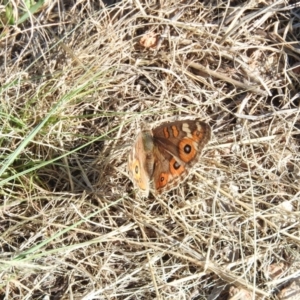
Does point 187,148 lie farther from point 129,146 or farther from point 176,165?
point 129,146

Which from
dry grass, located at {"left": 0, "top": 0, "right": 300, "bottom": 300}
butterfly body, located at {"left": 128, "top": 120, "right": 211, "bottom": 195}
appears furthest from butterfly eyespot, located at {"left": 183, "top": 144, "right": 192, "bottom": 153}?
dry grass, located at {"left": 0, "top": 0, "right": 300, "bottom": 300}

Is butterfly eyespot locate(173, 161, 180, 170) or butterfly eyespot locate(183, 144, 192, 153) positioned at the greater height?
butterfly eyespot locate(183, 144, 192, 153)

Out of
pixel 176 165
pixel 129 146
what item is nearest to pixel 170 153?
pixel 176 165

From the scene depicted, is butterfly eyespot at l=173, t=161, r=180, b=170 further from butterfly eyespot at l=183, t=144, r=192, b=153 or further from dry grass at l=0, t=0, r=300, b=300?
dry grass at l=0, t=0, r=300, b=300

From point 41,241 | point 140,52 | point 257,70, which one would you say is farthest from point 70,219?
point 257,70

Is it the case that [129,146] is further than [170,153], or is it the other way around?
[129,146]

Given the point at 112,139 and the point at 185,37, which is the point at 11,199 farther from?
the point at 185,37
